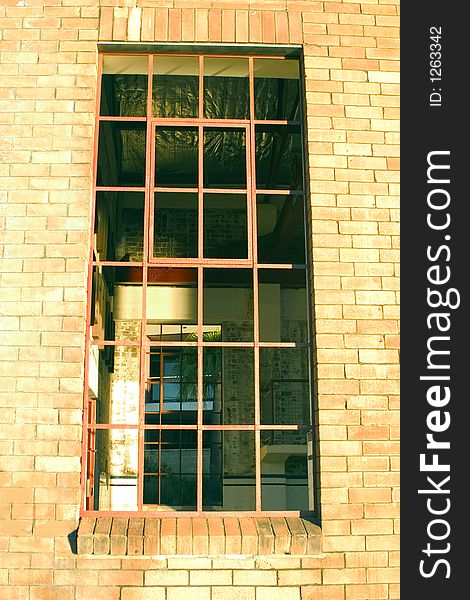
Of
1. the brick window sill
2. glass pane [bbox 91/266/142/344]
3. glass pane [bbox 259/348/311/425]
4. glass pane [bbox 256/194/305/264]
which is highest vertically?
glass pane [bbox 256/194/305/264]

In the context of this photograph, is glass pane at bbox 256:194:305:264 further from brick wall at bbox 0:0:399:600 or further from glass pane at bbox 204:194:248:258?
brick wall at bbox 0:0:399:600

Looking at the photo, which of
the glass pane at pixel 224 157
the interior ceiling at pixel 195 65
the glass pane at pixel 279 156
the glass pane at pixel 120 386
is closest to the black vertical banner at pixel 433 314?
the interior ceiling at pixel 195 65

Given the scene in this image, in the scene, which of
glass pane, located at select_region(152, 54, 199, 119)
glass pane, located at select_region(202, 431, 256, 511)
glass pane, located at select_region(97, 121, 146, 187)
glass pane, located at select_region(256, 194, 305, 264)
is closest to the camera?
glass pane, located at select_region(152, 54, 199, 119)

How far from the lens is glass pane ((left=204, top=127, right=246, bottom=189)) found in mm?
11016

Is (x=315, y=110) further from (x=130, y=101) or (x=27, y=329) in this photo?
(x=130, y=101)

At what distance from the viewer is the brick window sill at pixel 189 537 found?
16.1ft

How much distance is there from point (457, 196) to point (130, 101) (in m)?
5.53

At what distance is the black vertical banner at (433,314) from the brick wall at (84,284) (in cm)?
11

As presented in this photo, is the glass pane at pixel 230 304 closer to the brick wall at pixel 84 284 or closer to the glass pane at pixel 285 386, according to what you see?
the glass pane at pixel 285 386

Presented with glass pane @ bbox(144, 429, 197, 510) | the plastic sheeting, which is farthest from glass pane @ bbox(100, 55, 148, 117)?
glass pane @ bbox(144, 429, 197, 510)

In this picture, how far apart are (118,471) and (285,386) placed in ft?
10.6

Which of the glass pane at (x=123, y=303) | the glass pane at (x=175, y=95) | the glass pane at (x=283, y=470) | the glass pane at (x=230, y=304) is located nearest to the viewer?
the glass pane at (x=175, y=95)

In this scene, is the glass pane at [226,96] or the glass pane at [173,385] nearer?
the glass pane at [226,96]

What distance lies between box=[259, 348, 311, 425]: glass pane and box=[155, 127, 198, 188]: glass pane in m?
3.27
